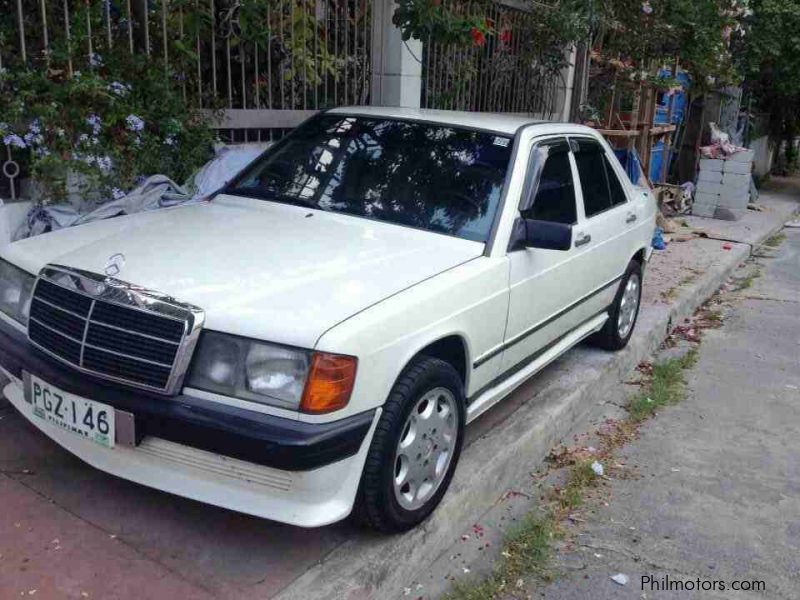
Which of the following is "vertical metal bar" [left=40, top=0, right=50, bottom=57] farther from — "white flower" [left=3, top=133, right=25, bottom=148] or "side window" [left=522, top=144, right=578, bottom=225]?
"side window" [left=522, top=144, right=578, bottom=225]

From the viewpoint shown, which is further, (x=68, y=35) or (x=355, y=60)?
(x=355, y=60)

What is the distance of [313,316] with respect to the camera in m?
2.69

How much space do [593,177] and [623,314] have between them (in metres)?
1.27

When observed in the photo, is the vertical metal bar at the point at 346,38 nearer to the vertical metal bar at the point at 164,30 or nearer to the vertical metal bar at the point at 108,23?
the vertical metal bar at the point at 164,30

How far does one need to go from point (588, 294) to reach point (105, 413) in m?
3.07

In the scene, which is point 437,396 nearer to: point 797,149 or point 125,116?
point 125,116

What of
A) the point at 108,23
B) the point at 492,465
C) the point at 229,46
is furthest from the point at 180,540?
the point at 229,46

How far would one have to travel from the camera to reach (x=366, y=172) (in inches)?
Result: 160

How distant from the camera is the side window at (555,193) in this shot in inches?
163

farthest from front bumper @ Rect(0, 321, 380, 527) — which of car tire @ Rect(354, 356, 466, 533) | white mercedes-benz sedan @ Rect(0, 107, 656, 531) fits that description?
car tire @ Rect(354, 356, 466, 533)

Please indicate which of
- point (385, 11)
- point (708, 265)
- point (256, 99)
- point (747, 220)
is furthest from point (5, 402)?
point (747, 220)

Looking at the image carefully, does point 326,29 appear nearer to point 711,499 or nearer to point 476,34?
point 476,34

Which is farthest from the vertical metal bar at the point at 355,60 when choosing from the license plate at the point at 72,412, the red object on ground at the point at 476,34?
the license plate at the point at 72,412

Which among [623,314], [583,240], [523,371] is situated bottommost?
[623,314]
